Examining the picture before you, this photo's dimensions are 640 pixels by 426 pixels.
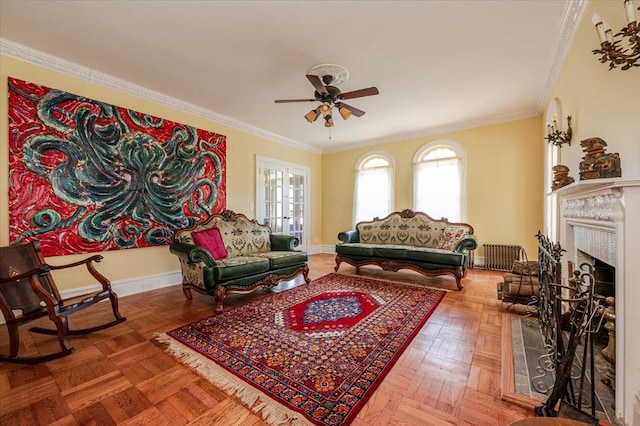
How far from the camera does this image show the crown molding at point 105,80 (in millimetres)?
2697

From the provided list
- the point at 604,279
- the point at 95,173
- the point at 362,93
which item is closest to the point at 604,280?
the point at 604,279

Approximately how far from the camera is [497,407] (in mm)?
1448

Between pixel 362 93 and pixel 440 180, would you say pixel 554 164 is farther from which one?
pixel 362 93

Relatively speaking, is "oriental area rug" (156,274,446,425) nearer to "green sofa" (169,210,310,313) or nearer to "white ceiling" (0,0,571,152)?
"green sofa" (169,210,310,313)

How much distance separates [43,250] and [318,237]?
505cm

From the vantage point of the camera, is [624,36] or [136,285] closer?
[624,36]

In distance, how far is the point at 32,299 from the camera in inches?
89.4

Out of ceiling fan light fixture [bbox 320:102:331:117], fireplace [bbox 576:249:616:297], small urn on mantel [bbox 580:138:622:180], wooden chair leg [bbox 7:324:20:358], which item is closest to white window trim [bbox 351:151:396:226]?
ceiling fan light fixture [bbox 320:102:331:117]

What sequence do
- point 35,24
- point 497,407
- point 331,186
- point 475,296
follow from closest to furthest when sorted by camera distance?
point 497,407 < point 35,24 < point 475,296 < point 331,186

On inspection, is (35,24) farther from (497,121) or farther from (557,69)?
(497,121)

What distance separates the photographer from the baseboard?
3073mm

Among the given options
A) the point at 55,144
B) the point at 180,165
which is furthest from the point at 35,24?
the point at 180,165

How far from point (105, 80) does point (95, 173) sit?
3.89ft

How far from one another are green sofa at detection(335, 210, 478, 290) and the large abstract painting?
274cm
